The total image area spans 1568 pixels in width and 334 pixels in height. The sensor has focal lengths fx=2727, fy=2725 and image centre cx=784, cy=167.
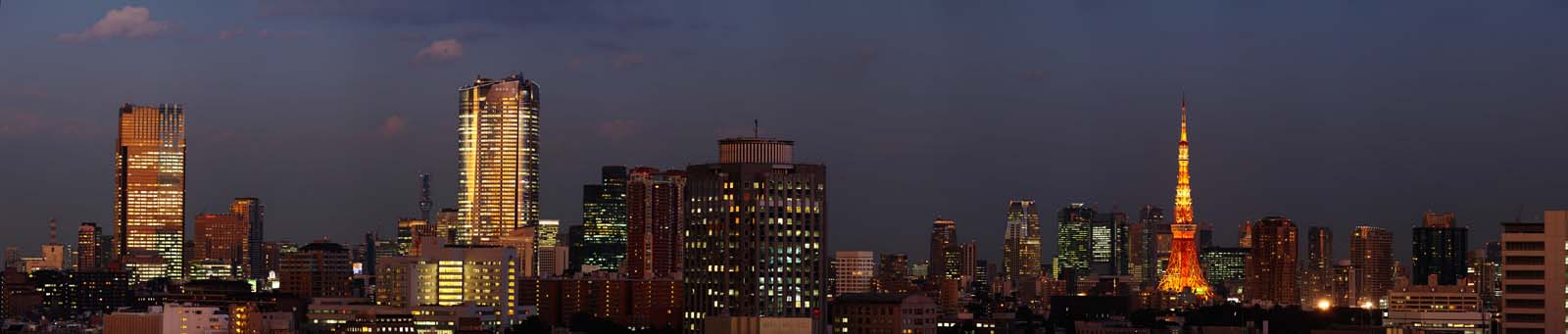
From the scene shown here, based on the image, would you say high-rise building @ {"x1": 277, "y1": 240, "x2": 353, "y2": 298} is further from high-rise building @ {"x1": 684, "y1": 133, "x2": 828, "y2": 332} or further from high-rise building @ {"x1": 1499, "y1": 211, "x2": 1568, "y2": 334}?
high-rise building @ {"x1": 1499, "y1": 211, "x2": 1568, "y2": 334}

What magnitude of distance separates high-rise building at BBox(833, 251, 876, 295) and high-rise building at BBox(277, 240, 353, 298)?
33.0 metres

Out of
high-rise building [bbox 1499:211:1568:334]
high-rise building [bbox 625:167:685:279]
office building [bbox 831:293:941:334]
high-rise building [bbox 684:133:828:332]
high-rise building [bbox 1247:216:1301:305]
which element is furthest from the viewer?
high-rise building [bbox 1247:216:1301:305]

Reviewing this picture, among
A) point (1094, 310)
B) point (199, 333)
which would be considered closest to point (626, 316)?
point (199, 333)

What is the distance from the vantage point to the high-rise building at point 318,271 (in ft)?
547

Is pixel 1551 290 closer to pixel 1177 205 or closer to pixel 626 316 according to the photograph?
pixel 626 316

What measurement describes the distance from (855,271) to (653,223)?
2404 cm

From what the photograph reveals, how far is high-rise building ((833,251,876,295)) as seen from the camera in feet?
470

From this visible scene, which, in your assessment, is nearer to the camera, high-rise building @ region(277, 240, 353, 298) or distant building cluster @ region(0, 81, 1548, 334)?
distant building cluster @ region(0, 81, 1548, 334)

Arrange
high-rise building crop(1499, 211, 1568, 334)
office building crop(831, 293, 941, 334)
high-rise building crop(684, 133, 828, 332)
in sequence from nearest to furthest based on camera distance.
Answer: high-rise building crop(1499, 211, 1568, 334) → high-rise building crop(684, 133, 828, 332) → office building crop(831, 293, 941, 334)

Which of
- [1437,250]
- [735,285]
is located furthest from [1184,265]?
[735,285]

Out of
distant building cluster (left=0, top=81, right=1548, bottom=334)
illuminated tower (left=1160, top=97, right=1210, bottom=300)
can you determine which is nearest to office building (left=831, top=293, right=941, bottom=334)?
distant building cluster (left=0, top=81, right=1548, bottom=334)

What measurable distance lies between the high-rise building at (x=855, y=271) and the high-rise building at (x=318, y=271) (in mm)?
32996

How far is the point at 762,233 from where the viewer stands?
89438mm

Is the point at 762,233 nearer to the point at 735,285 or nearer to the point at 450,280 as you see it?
the point at 735,285
